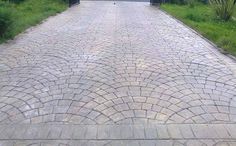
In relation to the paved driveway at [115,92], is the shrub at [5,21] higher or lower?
higher

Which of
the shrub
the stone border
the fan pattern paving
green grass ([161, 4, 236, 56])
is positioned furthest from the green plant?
the stone border

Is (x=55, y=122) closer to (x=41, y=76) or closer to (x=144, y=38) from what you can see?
(x=41, y=76)

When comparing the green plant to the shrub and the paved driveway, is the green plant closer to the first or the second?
the paved driveway

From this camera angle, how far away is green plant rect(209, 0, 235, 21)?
12.0 m

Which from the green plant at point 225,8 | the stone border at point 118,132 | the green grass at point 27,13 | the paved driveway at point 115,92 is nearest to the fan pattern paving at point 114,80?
the paved driveway at point 115,92

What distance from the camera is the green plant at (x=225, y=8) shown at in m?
12.0

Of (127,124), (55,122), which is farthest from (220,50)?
(55,122)

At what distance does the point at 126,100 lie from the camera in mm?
4328

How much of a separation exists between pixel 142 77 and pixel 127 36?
11.9 feet

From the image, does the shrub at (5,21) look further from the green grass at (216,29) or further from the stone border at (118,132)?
the green grass at (216,29)

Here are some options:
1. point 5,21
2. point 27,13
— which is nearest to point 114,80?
point 5,21

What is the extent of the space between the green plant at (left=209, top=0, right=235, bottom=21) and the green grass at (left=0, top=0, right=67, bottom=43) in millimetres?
7393

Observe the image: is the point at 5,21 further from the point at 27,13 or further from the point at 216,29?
the point at 216,29

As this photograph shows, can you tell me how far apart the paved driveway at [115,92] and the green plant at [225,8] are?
5004 mm
